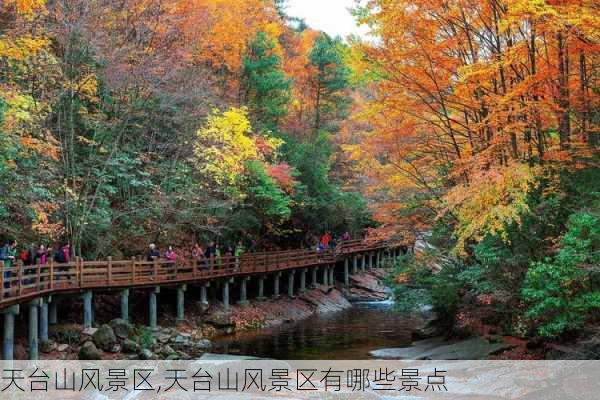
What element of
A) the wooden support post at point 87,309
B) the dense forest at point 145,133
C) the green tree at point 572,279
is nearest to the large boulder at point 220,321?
the dense forest at point 145,133

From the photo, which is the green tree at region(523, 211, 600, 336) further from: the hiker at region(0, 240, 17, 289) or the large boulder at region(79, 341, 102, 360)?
the hiker at region(0, 240, 17, 289)

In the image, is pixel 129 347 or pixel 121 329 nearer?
pixel 129 347

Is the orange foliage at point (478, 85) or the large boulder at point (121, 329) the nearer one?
the orange foliage at point (478, 85)

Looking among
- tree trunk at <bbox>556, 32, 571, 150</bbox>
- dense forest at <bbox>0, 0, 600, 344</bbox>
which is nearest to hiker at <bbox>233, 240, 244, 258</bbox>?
dense forest at <bbox>0, 0, 600, 344</bbox>

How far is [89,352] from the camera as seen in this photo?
1590 centimetres

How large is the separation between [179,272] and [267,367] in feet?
33.1

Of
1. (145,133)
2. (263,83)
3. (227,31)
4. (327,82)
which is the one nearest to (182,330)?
(145,133)

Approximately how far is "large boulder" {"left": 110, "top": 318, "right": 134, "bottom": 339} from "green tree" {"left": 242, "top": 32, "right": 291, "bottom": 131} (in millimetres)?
17154

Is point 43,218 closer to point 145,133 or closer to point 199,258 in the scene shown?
point 199,258

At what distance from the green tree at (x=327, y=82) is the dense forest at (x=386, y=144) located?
10.7 m

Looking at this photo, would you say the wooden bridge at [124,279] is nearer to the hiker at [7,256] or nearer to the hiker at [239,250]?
the hiker at [7,256]

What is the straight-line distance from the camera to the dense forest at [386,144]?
41.9 feet

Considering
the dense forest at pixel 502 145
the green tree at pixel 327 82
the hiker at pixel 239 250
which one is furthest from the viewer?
the green tree at pixel 327 82

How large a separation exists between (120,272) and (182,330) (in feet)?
10.7
